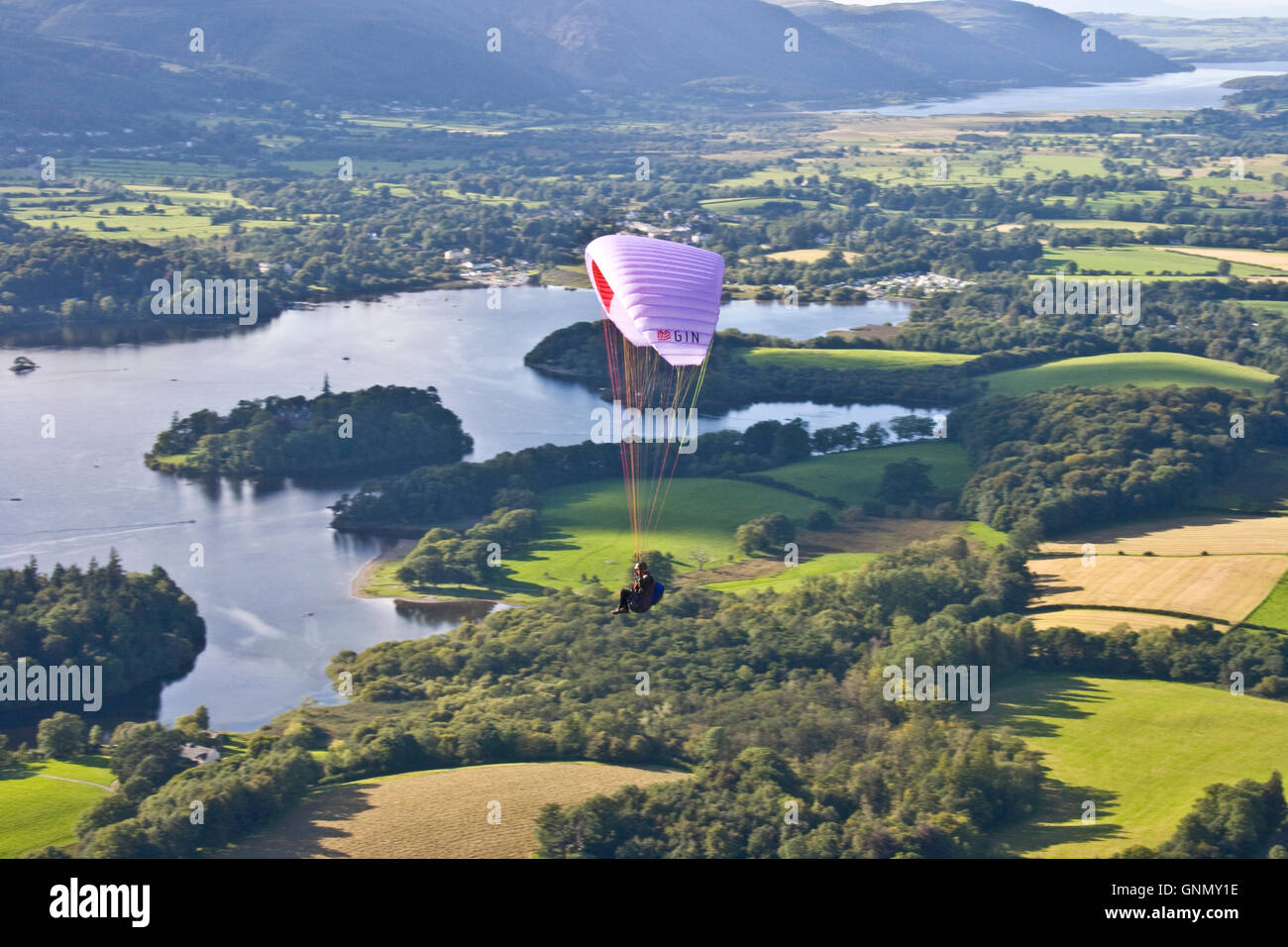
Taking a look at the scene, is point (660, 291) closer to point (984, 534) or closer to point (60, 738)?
point (60, 738)

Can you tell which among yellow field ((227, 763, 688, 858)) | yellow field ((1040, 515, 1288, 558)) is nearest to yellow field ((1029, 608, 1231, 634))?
yellow field ((1040, 515, 1288, 558))

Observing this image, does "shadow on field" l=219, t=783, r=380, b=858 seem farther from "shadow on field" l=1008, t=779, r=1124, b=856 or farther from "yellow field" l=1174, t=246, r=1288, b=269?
"yellow field" l=1174, t=246, r=1288, b=269

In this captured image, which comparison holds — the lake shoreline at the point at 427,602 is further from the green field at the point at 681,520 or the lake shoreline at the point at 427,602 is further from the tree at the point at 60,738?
the tree at the point at 60,738

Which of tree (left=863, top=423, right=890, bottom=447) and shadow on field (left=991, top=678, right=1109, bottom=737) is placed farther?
tree (left=863, top=423, right=890, bottom=447)

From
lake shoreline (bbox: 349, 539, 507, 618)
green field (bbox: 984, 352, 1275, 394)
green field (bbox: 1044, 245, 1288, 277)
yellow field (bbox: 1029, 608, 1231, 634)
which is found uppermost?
green field (bbox: 1044, 245, 1288, 277)

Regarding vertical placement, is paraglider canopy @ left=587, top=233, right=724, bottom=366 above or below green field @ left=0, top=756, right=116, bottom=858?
above
